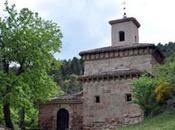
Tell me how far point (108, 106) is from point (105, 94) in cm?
99

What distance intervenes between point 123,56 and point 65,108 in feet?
20.7

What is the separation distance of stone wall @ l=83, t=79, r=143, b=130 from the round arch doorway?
69.7 inches

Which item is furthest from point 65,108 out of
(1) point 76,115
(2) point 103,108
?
(2) point 103,108

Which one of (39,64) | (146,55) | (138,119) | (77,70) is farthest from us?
(77,70)

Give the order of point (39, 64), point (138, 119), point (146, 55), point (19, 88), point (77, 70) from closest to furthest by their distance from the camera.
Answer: point (19, 88) → point (39, 64) → point (138, 119) → point (146, 55) → point (77, 70)

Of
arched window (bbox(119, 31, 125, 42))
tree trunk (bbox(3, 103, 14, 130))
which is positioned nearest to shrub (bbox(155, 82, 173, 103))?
tree trunk (bbox(3, 103, 14, 130))

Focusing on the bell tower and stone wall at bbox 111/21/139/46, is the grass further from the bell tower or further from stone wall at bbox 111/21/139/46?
the bell tower

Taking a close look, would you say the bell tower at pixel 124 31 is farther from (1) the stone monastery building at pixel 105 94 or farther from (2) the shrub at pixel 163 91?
(2) the shrub at pixel 163 91

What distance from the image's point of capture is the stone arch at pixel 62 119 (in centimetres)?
3575

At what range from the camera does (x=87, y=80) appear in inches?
1387

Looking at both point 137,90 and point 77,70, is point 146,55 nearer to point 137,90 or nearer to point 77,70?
point 137,90

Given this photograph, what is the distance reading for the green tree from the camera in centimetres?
2808

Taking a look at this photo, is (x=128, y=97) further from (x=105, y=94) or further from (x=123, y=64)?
(x=123, y=64)

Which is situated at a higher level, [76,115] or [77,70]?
[77,70]
